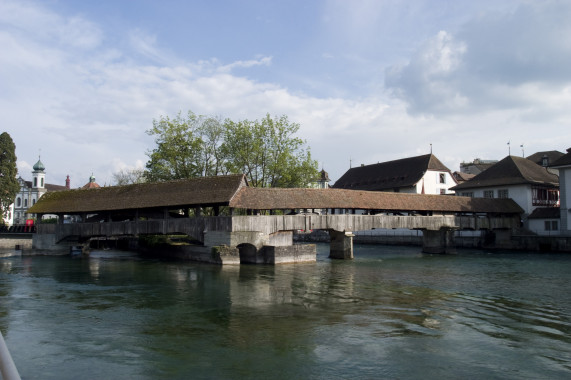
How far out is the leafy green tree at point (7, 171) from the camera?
40.6m

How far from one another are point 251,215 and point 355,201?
581 centimetres

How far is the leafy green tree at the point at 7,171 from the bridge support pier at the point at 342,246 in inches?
1252

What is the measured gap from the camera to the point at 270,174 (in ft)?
104

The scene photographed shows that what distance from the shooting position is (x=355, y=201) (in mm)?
23469

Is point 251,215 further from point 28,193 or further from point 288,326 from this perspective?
point 28,193

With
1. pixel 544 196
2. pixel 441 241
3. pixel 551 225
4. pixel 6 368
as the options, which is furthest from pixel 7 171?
pixel 6 368

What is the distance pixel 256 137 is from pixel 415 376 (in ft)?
86.6

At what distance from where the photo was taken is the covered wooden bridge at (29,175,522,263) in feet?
67.8

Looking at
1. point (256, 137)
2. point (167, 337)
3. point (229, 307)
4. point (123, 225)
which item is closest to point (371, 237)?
point (256, 137)

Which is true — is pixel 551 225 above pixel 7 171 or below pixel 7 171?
below

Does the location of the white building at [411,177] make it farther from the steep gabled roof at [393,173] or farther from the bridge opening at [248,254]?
the bridge opening at [248,254]

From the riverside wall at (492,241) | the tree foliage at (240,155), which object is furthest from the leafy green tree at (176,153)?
the riverside wall at (492,241)

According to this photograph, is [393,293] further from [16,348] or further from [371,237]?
[371,237]

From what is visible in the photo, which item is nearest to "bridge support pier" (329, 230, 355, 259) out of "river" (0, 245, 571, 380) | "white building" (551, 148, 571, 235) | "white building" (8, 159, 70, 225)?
"river" (0, 245, 571, 380)
